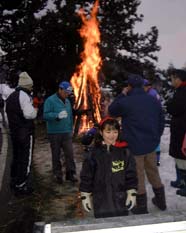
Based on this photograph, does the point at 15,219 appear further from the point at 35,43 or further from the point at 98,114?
the point at 35,43

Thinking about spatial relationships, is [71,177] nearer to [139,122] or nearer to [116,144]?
[139,122]

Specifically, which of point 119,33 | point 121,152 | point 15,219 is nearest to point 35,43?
point 119,33

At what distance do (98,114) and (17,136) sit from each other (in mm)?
5844

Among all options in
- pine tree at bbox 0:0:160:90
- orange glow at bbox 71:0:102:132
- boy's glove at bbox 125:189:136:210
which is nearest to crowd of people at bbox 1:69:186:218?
boy's glove at bbox 125:189:136:210

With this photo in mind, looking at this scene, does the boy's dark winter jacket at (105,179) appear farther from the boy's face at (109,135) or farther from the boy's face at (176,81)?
the boy's face at (176,81)

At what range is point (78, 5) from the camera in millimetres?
17734

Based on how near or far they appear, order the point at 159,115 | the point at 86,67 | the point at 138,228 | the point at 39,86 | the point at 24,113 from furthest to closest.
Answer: the point at 39,86, the point at 86,67, the point at 24,113, the point at 159,115, the point at 138,228

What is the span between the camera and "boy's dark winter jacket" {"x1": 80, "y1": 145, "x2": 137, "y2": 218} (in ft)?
12.0

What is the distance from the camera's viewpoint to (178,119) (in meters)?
5.86

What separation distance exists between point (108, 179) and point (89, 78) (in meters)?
9.64

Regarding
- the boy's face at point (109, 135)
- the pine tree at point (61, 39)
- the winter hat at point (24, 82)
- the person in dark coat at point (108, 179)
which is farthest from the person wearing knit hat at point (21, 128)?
the pine tree at point (61, 39)

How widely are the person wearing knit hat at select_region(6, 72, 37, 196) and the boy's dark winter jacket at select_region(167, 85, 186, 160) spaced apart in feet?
6.45

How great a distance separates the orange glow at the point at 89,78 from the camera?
1226cm

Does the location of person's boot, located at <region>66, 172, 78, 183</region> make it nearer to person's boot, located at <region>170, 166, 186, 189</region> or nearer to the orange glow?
person's boot, located at <region>170, 166, 186, 189</region>
